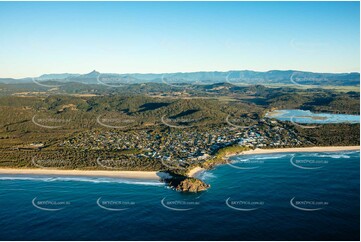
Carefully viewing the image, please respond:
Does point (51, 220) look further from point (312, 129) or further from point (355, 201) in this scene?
point (312, 129)

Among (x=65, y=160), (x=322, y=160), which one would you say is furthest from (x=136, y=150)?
(x=322, y=160)
